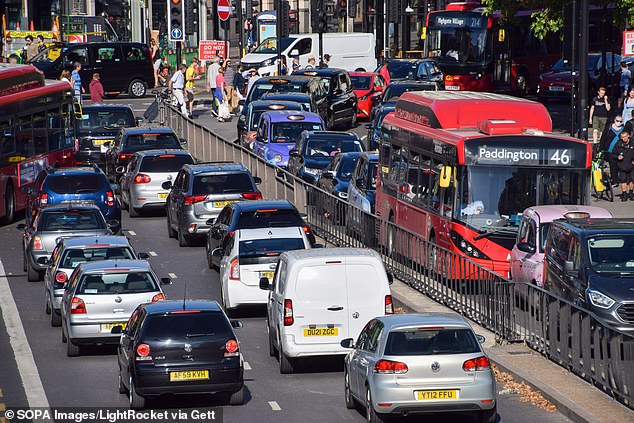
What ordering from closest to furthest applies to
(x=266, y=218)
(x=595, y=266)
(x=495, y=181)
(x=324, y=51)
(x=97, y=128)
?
(x=595, y=266) → (x=495, y=181) → (x=266, y=218) → (x=97, y=128) → (x=324, y=51)

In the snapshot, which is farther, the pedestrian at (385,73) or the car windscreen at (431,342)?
the pedestrian at (385,73)

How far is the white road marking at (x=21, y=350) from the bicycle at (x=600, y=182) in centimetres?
1448

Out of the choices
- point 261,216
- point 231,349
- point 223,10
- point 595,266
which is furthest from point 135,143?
point 231,349

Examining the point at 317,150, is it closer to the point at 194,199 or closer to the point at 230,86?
the point at 194,199

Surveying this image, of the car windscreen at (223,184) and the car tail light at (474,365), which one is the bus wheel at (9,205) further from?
the car tail light at (474,365)

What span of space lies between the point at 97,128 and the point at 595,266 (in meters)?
26.4

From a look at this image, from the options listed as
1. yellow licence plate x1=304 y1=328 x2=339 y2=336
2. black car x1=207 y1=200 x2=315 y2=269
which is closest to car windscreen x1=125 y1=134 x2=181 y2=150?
black car x1=207 y1=200 x2=315 y2=269

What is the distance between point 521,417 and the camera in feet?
57.1

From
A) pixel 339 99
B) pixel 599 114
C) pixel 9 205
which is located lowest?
pixel 9 205

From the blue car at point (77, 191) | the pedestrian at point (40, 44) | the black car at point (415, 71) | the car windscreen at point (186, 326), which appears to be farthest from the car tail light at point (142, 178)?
the pedestrian at point (40, 44)

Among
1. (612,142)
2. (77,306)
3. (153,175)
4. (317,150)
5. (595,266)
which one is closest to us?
(595,266)

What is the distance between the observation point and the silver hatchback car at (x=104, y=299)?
835 inches

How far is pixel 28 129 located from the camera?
3734 centimetres

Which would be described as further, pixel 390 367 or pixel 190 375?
pixel 190 375
